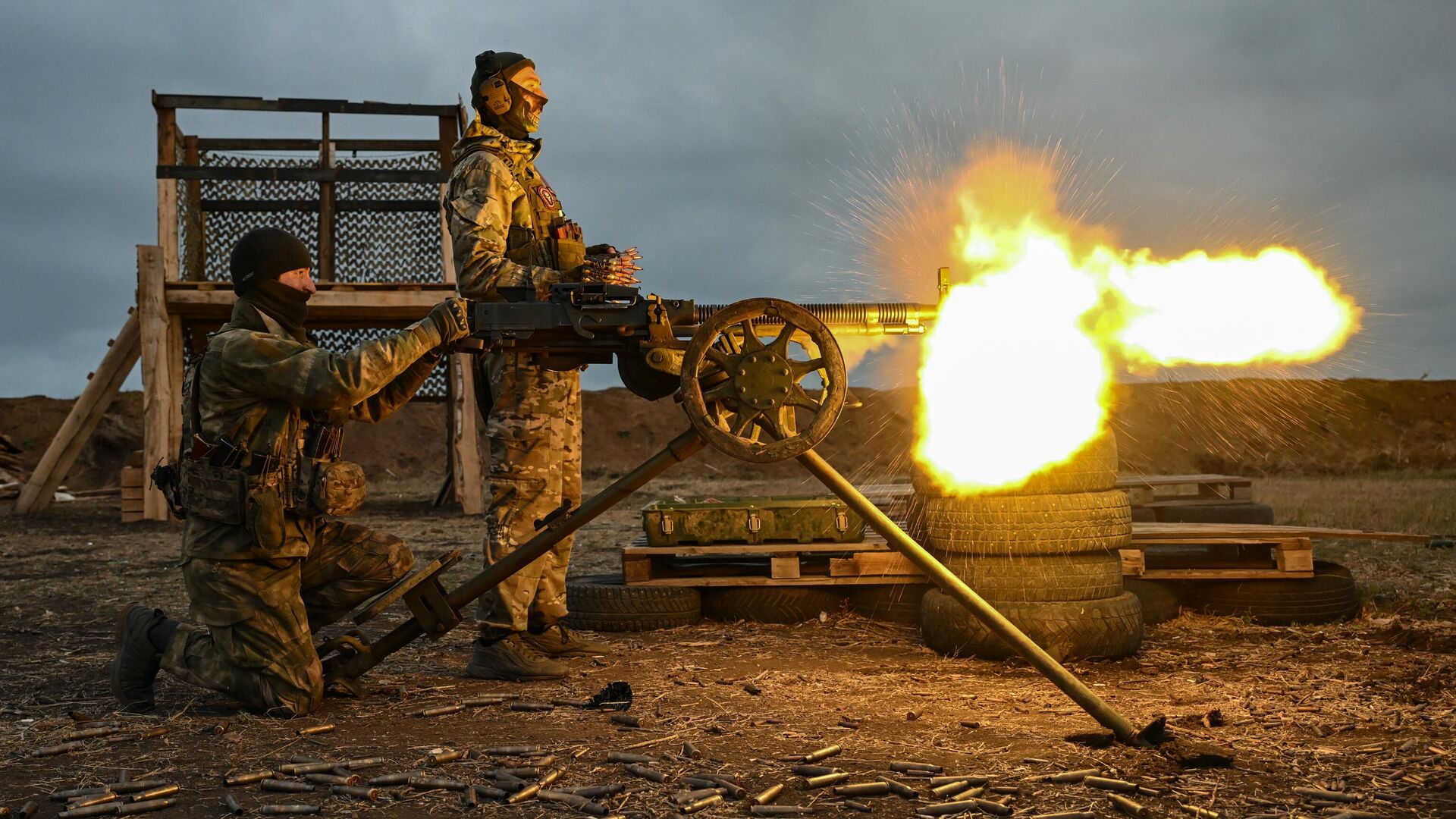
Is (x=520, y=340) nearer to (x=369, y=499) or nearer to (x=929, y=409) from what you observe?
(x=929, y=409)

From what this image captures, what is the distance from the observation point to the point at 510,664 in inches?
211

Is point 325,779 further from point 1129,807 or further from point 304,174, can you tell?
point 304,174

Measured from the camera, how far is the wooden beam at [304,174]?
48.1 ft

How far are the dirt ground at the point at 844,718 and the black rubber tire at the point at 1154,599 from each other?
89 mm

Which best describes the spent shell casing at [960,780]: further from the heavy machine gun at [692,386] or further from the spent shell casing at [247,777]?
the spent shell casing at [247,777]

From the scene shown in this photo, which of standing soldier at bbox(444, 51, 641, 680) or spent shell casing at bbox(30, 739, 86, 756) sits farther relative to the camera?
standing soldier at bbox(444, 51, 641, 680)

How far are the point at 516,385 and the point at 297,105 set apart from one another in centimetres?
1124

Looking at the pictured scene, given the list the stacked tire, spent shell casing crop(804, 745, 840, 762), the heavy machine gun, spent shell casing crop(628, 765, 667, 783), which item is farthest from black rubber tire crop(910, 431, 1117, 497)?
spent shell casing crop(628, 765, 667, 783)

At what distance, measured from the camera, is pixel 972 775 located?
3.70 m

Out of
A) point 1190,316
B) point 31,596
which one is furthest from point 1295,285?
point 31,596

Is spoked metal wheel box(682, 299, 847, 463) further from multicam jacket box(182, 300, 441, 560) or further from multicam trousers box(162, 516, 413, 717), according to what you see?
multicam trousers box(162, 516, 413, 717)

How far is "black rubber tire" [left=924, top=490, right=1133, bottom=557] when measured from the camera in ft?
18.4

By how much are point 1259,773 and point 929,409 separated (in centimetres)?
268

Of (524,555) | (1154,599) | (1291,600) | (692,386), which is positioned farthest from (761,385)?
(1291,600)
